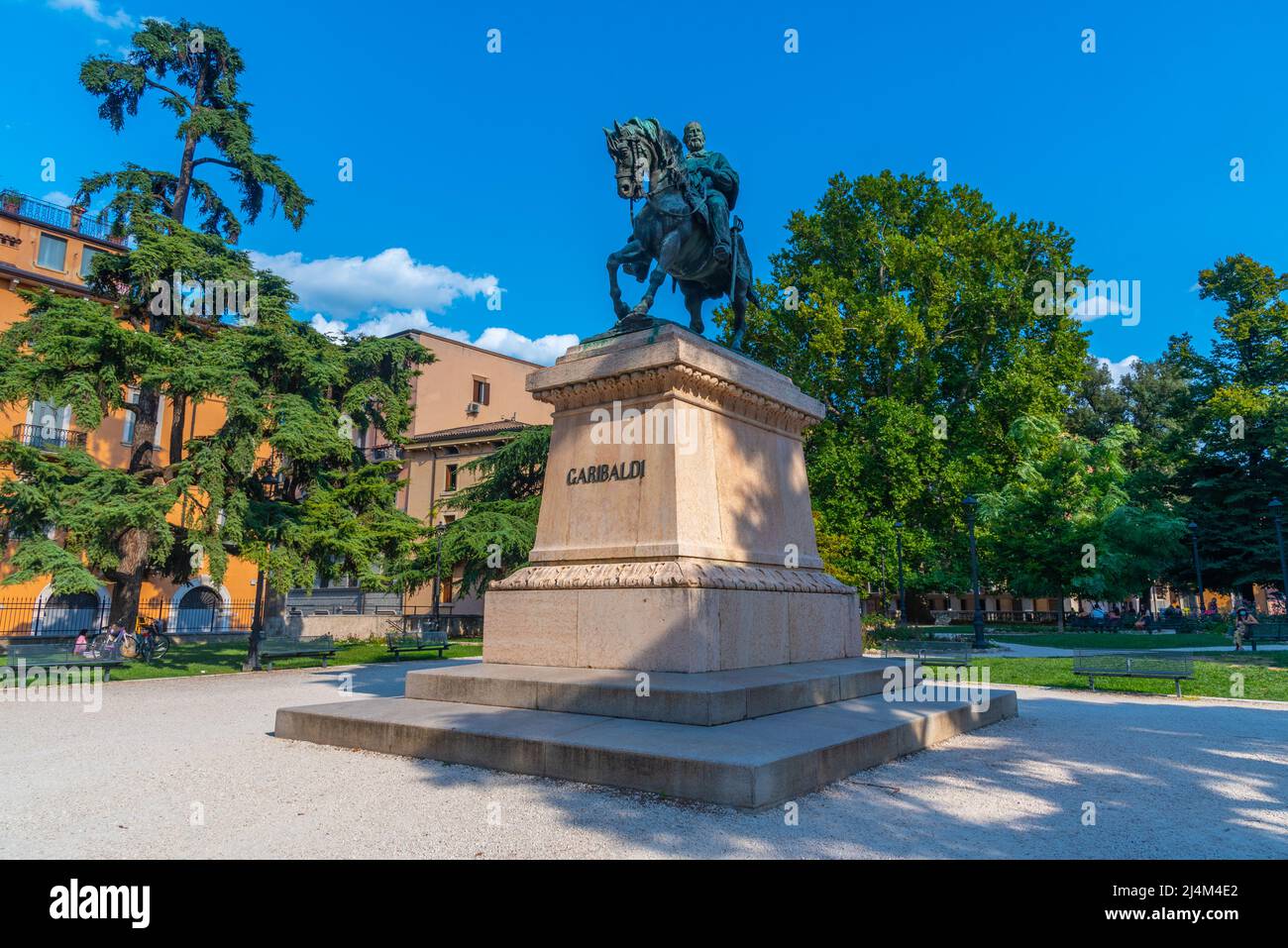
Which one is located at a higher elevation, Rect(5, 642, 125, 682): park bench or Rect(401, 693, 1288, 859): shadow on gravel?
Rect(401, 693, 1288, 859): shadow on gravel

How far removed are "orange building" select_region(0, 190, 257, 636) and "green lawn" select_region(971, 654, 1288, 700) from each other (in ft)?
86.4

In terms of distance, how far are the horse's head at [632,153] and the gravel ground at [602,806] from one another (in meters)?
7.25

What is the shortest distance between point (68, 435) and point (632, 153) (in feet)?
104

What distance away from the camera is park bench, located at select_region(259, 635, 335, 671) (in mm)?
21812

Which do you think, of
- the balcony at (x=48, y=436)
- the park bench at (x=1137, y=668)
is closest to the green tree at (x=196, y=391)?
the balcony at (x=48, y=436)

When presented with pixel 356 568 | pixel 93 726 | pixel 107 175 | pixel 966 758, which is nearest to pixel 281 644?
pixel 356 568

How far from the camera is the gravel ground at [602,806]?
454cm

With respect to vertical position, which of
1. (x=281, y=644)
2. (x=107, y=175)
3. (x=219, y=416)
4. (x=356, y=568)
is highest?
(x=107, y=175)

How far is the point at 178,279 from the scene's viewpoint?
22.5 m

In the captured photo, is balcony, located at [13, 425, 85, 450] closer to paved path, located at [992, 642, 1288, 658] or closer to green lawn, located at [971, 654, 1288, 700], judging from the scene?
green lawn, located at [971, 654, 1288, 700]

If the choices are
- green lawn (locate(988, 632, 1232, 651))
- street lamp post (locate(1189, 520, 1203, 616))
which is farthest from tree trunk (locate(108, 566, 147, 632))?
street lamp post (locate(1189, 520, 1203, 616))

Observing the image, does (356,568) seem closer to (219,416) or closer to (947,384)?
(219,416)

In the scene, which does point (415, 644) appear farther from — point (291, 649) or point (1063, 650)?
point (1063, 650)

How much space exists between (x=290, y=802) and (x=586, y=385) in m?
5.72
